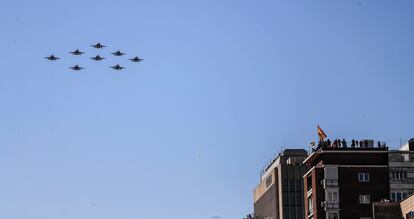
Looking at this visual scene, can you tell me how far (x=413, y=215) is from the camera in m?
191

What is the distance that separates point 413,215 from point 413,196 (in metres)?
3.01

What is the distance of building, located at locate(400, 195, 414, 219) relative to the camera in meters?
192

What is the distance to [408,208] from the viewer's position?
195 metres

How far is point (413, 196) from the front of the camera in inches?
7569

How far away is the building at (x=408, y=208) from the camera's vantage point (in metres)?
192
